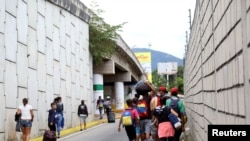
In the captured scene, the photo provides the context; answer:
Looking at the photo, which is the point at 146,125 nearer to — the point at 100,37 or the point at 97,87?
the point at 100,37

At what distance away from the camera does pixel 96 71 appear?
46.9m

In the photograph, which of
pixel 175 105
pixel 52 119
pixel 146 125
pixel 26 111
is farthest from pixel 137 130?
pixel 52 119

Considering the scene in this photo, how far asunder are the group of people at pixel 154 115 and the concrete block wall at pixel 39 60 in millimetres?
6437

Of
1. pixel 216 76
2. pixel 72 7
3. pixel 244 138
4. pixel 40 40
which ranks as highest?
pixel 72 7

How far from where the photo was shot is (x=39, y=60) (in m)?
24.0

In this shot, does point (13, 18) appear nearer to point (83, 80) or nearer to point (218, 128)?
point (83, 80)

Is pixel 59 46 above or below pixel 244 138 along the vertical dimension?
above

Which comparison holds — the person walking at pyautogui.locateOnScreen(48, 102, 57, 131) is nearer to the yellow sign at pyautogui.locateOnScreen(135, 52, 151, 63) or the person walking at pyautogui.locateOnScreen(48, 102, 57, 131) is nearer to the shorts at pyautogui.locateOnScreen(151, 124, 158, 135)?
the shorts at pyautogui.locateOnScreen(151, 124, 158, 135)

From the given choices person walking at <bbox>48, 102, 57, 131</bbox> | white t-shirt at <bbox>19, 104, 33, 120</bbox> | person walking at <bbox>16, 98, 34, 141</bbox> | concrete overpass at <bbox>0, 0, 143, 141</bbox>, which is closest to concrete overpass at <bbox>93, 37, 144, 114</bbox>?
concrete overpass at <bbox>0, 0, 143, 141</bbox>

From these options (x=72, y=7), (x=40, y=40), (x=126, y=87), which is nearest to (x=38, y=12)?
(x=40, y=40)

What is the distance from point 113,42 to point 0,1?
2246 cm

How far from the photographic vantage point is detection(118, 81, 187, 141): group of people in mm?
10719

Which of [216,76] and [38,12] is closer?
[216,76]

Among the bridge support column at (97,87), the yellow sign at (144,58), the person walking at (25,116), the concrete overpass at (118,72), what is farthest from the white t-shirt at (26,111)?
the yellow sign at (144,58)
